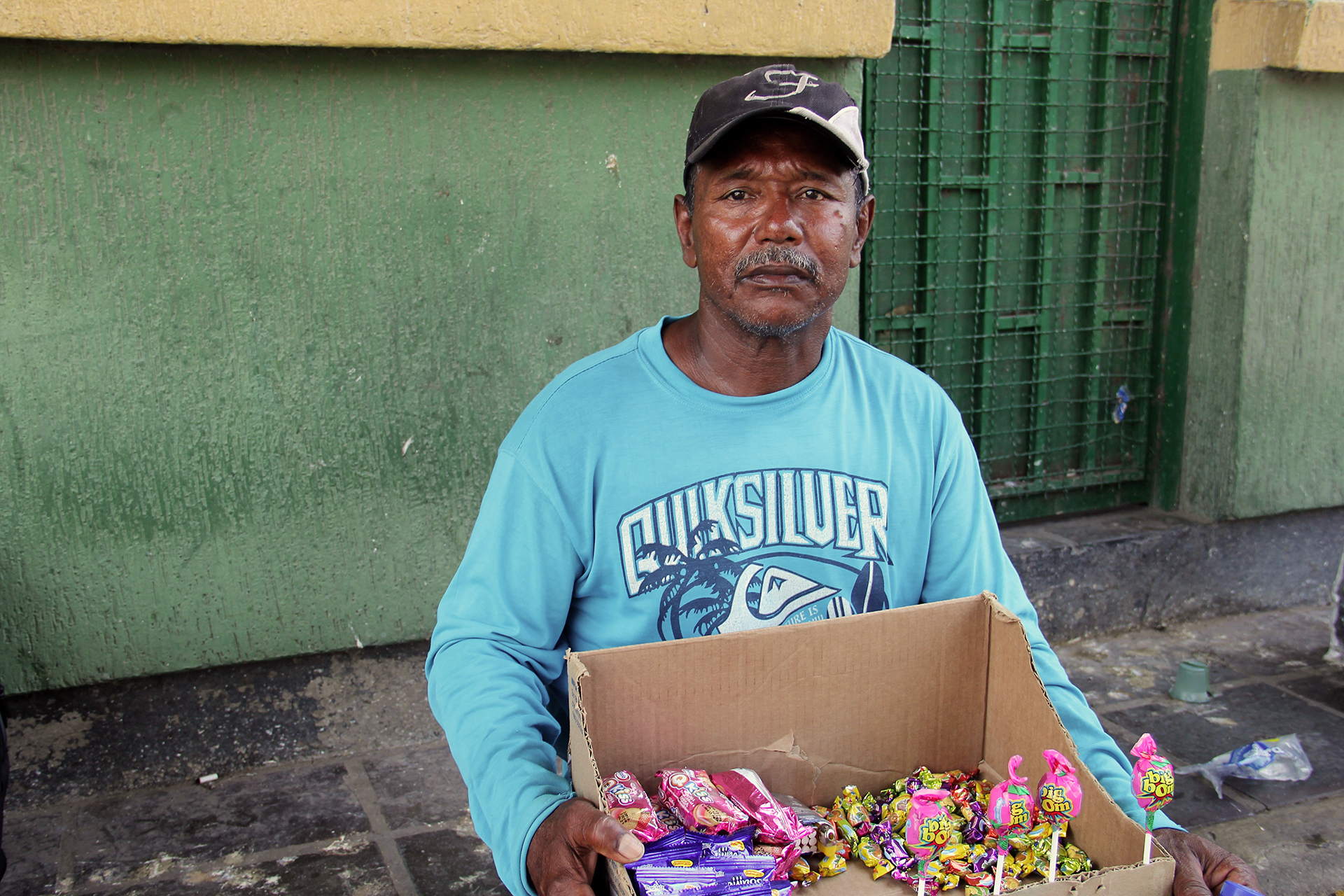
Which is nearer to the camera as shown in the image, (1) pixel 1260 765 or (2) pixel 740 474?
(2) pixel 740 474

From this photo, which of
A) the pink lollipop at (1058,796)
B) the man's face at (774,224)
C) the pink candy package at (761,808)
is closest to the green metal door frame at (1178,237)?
the man's face at (774,224)

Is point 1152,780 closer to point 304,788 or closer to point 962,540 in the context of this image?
point 962,540

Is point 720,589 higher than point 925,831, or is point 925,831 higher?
point 720,589

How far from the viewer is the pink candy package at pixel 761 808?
4.65ft

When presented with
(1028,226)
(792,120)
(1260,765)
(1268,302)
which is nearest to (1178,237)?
(1268,302)

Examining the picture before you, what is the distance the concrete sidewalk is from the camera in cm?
275

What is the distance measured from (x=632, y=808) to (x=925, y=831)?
38cm

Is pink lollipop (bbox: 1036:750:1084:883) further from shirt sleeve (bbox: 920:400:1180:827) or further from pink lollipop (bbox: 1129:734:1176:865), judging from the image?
shirt sleeve (bbox: 920:400:1180:827)

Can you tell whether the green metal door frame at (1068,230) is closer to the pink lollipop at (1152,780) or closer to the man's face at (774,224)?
the man's face at (774,224)

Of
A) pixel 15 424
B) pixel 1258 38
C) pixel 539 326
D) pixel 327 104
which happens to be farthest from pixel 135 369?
pixel 1258 38

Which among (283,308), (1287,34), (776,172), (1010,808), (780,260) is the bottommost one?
(1010,808)

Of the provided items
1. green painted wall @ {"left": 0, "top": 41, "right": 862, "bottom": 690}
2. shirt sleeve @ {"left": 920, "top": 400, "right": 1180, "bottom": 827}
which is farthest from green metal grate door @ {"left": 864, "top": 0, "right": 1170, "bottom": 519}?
shirt sleeve @ {"left": 920, "top": 400, "right": 1180, "bottom": 827}

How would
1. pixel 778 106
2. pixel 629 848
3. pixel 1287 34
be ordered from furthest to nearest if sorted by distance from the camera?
pixel 1287 34
pixel 778 106
pixel 629 848

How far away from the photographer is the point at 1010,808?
140 cm
